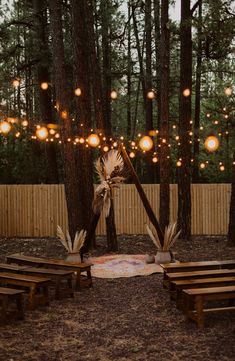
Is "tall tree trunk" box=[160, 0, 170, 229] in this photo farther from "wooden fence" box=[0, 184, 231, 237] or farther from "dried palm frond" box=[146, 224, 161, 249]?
"dried palm frond" box=[146, 224, 161, 249]

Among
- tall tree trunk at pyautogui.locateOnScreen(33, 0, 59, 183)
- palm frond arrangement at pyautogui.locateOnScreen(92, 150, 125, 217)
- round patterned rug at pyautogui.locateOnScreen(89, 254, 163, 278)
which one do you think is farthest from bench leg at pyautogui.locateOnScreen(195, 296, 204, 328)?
tall tree trunk at pyautogui.locateOnScreen(33, 0, 59, 183)

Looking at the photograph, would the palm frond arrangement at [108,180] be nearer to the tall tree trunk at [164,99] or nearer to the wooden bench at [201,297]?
the tall tree trunk at [164,99]

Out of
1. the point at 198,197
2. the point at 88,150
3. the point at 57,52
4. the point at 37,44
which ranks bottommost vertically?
the point at 198,197

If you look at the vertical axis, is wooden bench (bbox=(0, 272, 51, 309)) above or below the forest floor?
above

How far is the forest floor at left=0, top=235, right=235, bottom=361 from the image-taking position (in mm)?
4602

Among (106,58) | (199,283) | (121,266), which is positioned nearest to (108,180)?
(121,266)

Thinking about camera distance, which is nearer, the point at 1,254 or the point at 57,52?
the point at 57,52

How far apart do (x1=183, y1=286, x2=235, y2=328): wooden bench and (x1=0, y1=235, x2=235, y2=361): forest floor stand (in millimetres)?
134

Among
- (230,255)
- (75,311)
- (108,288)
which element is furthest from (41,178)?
(75,311)

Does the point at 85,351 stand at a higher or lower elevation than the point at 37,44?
lower

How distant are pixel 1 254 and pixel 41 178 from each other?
614 cm

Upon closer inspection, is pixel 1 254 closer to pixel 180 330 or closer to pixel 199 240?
pixel 199 240

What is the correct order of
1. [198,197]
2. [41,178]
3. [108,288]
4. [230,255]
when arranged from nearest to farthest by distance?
[108,288] < [230,255] < [198,197] < [41,178]

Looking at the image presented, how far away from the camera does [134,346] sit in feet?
15.9
